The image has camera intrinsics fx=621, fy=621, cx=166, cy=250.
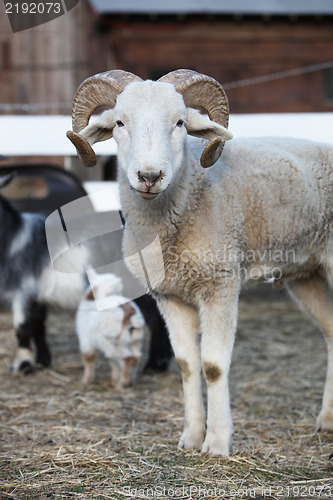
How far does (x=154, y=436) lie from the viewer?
11.4 ft

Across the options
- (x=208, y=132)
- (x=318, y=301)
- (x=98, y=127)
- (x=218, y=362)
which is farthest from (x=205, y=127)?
(x=318, y=301)

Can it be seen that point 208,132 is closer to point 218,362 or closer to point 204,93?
point 204,93

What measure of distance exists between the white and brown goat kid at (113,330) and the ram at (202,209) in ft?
3.77

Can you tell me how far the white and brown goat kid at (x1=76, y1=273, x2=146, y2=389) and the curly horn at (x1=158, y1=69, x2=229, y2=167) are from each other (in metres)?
1.74

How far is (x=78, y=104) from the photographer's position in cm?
324

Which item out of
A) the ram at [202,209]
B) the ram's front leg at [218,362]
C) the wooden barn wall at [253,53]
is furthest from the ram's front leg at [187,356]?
the wooden barn wall at [253,53]

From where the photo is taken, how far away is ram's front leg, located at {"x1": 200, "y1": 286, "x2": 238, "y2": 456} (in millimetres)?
3088

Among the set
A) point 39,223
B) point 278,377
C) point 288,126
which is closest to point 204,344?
point 278,377

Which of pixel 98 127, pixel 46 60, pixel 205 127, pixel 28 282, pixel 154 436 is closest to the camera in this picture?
pixel 205 127

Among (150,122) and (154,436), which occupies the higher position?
(150,122)

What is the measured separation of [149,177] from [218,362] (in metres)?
1.02

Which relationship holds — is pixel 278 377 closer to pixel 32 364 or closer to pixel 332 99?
pixel 32 364

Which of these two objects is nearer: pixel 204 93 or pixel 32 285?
pixel 204 93

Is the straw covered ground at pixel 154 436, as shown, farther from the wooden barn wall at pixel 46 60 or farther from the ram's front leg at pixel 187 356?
the wooden barn wall at pixel 46 60
